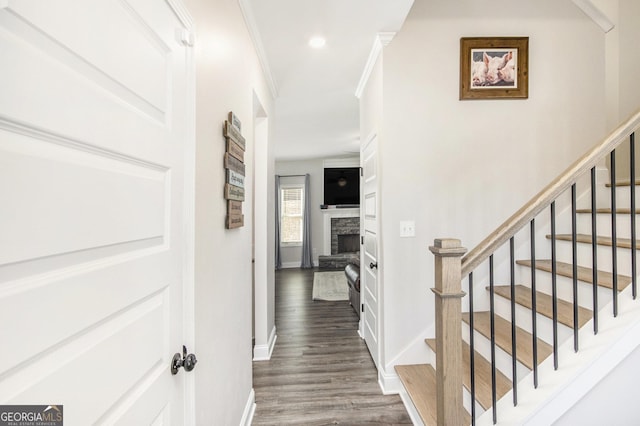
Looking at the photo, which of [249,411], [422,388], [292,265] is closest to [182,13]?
[249,411]

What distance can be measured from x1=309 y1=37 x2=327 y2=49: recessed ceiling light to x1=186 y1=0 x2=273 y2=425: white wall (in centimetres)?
57

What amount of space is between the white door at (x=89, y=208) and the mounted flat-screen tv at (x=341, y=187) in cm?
688

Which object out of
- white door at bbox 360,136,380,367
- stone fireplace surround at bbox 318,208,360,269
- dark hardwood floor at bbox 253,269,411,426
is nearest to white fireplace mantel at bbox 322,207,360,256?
stone fireplace surround at bbox 318,208,360,269

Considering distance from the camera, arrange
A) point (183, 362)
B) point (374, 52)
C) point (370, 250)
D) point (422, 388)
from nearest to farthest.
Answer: point (183, 362) → point (422, 388) → point (374, 52) → point (370, 250)

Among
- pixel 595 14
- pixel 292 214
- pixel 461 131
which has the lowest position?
pixel 292 214

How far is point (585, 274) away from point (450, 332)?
1170 millimetres

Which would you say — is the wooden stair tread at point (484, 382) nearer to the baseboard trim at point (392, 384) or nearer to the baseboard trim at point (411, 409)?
the baseboard trim at point (411, 409)

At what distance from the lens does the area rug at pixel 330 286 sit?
16.7 ft

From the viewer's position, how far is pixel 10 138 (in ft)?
1.56

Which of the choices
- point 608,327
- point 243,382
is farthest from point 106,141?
point 608,327

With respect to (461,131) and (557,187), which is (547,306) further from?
(461,131)

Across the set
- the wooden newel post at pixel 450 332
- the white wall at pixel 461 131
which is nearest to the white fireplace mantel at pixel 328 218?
the white wall at pixel 461 131

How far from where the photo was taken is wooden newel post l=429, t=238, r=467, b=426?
137 cm

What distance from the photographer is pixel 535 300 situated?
1.34 metres
